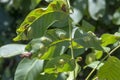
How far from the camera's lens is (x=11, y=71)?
7.84 ft

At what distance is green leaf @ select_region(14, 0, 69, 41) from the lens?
1.08 meters

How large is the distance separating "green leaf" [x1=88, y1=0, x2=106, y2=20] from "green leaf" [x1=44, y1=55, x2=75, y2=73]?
676 mm

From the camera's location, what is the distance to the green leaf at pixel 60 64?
43.9 inches

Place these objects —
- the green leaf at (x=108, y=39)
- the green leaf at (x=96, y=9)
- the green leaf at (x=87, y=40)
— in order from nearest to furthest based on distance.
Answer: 1. the green leaf at (x=87, y=40)
2. the green leaf at (x=108, y=39)
3. the green leaf at (x=96, y=9)

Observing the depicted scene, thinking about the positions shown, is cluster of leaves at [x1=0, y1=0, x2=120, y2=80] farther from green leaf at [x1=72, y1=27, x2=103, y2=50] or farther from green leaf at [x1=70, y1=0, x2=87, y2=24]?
green leaf at [x1=70, y1=0, x2=87, y2=24]

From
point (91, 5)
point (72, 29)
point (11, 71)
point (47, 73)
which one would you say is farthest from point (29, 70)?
point (11, 71)

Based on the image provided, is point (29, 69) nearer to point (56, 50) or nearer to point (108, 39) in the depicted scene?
point (56, 50)

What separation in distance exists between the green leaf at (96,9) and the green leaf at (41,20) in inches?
26.4

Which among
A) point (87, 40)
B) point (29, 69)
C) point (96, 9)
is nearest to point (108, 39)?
point (87, 40)

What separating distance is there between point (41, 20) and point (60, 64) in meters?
0.13

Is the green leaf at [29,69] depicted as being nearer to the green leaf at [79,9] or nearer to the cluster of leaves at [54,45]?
the cluster of leaves at [54,45]

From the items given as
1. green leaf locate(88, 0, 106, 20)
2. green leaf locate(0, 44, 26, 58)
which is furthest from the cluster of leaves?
green leaf locate(88, 0, 106, 20)

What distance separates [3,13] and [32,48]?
52.6 inches

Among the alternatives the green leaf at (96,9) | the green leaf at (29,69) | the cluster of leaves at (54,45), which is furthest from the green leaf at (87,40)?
the green leaf at (96,9)
